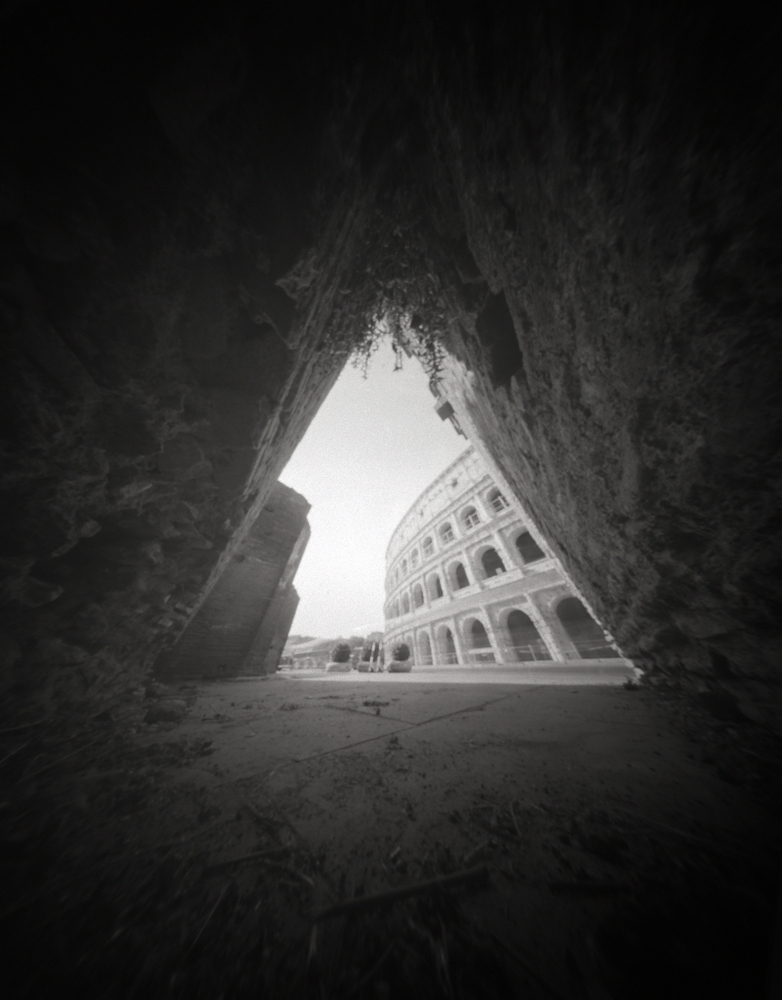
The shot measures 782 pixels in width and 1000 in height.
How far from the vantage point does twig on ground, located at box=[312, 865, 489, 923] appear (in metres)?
0.83

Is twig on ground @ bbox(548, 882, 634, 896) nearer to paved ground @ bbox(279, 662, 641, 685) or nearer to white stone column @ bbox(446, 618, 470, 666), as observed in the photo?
paved ground @ bbox(279, 662, 641, 685)

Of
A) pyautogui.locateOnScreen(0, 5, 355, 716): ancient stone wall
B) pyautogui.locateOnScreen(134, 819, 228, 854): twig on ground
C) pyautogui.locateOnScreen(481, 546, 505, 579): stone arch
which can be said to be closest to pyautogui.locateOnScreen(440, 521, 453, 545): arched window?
pyautogui.locateOnScreen(481, 546, 505, 579): stone arch

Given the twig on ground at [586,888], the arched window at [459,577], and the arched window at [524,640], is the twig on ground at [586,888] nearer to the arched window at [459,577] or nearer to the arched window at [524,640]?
the arched window at [524,640]

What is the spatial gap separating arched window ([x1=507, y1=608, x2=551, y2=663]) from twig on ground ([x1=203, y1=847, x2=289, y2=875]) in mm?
14240

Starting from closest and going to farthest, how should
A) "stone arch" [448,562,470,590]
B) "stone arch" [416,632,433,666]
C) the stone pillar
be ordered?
"stone arch" [448,562,470,590] → the stone pillar → "stone arch" [416,632,433,666]

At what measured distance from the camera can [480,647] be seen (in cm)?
1466

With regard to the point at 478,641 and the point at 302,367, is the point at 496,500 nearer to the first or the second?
the point at 478,641

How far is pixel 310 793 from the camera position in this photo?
1377 millimetres

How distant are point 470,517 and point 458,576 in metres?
3.38

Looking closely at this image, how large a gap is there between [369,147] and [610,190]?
1804mm

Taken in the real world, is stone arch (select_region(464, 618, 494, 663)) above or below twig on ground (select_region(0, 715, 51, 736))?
above

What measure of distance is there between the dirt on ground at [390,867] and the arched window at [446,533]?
50.8 feet

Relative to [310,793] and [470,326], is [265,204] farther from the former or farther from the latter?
[310,793]

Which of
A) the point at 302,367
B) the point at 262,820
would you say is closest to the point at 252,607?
the point at 302,367
